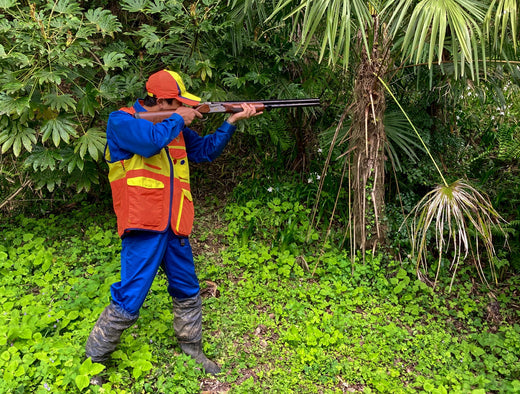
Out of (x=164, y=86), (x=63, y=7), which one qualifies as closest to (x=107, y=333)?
(x=164, y=86)

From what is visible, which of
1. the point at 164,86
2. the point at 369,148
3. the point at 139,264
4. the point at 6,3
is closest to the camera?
the point at 139,264

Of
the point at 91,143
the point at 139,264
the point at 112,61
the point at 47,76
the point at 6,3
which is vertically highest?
the point at 6,3

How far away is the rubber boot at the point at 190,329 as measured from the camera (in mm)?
3039

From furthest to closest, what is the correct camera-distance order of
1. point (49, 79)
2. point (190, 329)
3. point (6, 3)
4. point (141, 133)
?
1. point (6, 3)
2. point (49, 79)
3. point (190, 329)
4. point (141, 133)

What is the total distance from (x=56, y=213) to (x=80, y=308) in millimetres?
1934

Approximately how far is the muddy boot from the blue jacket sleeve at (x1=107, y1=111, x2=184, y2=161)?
100 cm

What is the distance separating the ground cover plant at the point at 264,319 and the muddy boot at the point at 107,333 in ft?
0.33

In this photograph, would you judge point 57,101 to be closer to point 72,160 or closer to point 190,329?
point 72,160

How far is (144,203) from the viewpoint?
2717mm

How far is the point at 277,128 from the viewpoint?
4.64 meters

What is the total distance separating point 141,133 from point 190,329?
4.57ft

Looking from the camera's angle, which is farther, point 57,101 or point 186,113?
point 57,101

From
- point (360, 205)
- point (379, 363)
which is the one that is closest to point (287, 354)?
point (379, 363)

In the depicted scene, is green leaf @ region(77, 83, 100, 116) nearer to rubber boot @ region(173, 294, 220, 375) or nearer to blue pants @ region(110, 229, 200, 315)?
blue pants @ region(110, 229, 200, 315)
